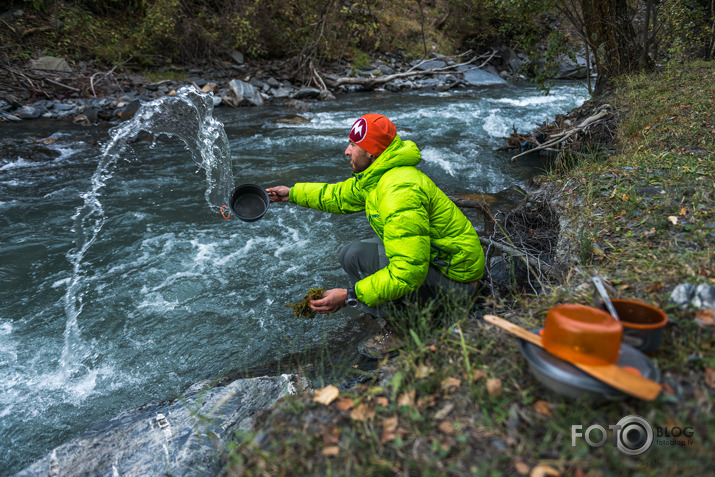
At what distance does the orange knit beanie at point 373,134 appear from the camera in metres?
2.99

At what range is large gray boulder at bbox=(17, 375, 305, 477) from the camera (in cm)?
239

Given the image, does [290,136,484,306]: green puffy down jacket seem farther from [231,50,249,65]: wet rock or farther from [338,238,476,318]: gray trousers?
[231,50,249,65]: wet rock

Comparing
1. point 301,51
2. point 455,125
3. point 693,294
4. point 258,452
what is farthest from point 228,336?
point 301,51

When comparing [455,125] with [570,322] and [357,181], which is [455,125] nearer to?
[357,181]

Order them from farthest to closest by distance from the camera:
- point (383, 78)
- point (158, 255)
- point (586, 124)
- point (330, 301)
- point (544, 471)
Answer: point (383, 78) → point (586, 124) → point (158, 255) → point (330, 301) → point (544, 471)

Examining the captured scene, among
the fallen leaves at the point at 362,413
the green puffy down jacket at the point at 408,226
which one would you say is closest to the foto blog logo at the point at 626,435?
the fallen leaves at the point at 362,413

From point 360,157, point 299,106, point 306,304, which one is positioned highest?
point 360,157

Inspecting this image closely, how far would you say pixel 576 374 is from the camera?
160cm

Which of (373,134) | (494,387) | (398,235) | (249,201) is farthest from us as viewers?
(249,201)

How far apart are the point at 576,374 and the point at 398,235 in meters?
1.32

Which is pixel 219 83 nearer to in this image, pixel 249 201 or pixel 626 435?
pixel 249 201

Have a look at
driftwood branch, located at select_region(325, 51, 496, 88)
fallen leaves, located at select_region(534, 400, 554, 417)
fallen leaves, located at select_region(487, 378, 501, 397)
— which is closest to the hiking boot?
fallen leaves, located at select_region(487, 378, 501, 397)

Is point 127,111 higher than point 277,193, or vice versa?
point 127,111

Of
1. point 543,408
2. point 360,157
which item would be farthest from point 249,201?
point 543,408
